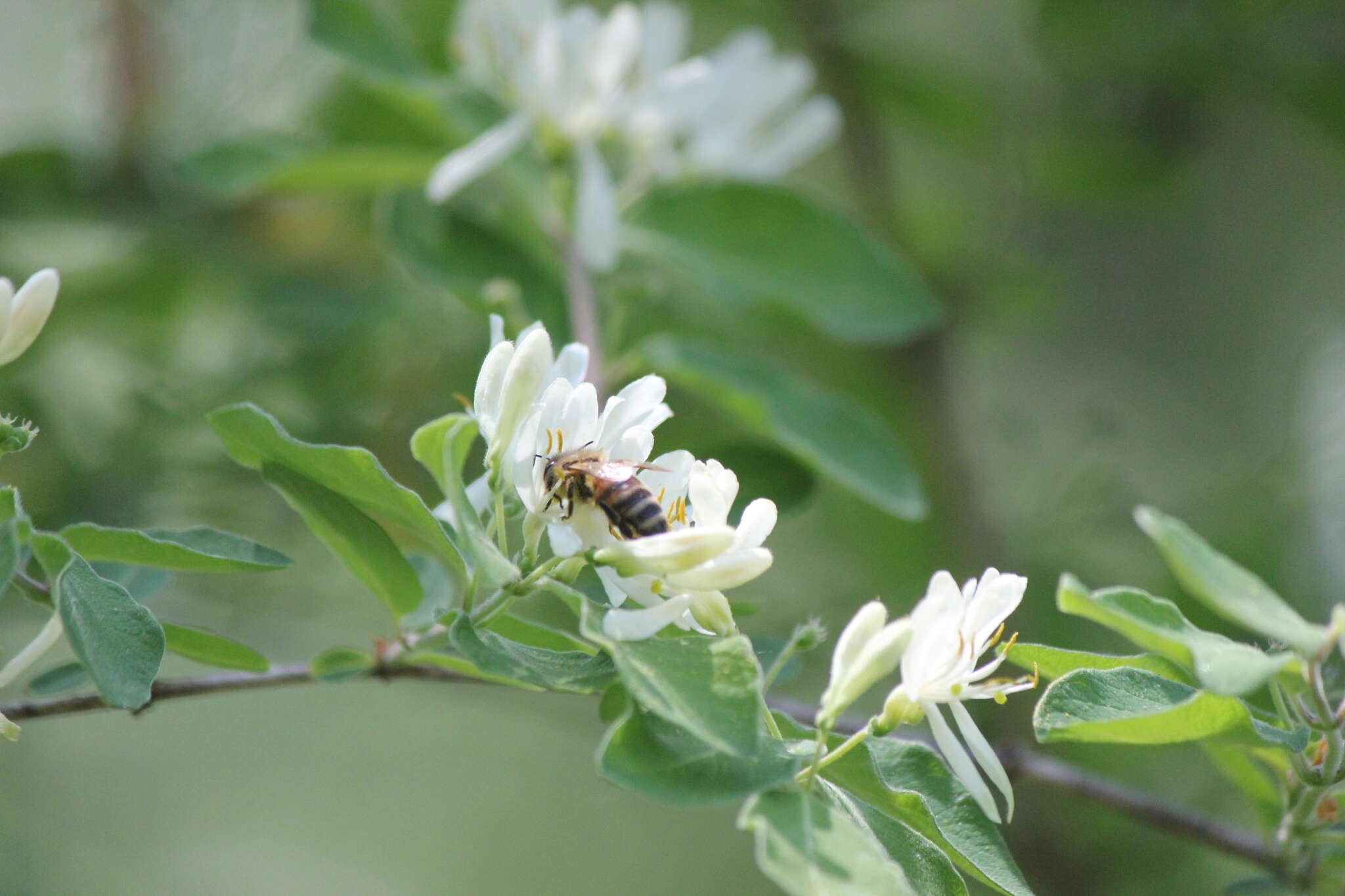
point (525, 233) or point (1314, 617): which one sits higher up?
point (525, 233)

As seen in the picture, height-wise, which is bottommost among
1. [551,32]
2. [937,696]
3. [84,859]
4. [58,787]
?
[84,859]

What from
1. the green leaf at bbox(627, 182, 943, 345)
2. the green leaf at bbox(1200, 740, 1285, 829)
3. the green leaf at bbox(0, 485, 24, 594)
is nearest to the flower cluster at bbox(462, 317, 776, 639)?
the green leaf at bbox(0, 485, 24, 594)

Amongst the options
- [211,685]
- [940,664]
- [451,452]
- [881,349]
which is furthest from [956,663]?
[881,349]

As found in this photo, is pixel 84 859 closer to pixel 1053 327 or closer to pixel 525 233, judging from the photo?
pixel 525 233

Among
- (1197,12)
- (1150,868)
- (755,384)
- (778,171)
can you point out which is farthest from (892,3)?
(1150,868)

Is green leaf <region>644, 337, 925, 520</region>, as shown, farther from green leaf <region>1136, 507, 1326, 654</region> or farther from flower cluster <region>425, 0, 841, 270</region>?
green leaf <region>1136, 507, 1326, 654</region>

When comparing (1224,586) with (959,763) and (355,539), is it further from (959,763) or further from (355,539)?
(355,539)

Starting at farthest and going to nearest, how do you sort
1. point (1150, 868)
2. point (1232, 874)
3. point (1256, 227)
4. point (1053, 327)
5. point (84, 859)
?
point (1256, 227) → point (1053, 327) → point (84, 859) → point (1232, 874) → point (1150, 868)

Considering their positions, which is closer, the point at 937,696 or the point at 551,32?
the point at 937,696
